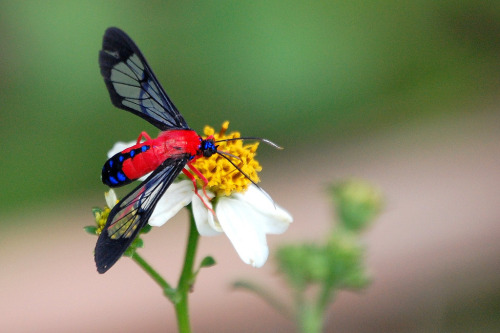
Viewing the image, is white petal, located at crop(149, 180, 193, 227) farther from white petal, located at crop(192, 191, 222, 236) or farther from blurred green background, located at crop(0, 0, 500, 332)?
blurred green background, located at crop(0, 0, 500, 332)

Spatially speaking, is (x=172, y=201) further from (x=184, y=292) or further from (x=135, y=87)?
(x=135, y=87)

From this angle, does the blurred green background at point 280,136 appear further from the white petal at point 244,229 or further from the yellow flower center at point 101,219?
the yellow flower center at point 101,219

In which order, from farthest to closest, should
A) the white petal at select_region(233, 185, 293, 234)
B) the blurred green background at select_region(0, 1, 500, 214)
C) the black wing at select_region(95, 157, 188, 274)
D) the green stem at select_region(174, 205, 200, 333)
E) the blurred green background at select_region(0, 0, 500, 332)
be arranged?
the blurred green background at select_region(0, 1, 500, 214), the blurred green background at select_region(0, 0, 500, 332), the white petal at select_region(233, 185, 293, 234), the green stem at select_region(174, 205, 200, 333), the black wing at select_region(95, 157, 188, 274)

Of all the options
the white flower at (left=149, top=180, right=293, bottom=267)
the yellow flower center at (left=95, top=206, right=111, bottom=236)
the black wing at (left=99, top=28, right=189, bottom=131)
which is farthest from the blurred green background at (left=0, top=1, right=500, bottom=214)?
the yellow flower center at (left=95, top=206, right=111, bottom=236)

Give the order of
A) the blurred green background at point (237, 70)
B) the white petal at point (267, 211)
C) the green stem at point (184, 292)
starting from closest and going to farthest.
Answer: the green stem at point (184, 292) < the white petal at point (267, 211) < the blurred green background at point (237, 70)

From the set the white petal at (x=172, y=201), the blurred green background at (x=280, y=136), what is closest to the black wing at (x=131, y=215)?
the white petal at (x=172, y=201)

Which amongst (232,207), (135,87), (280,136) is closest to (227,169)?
(232,207)
